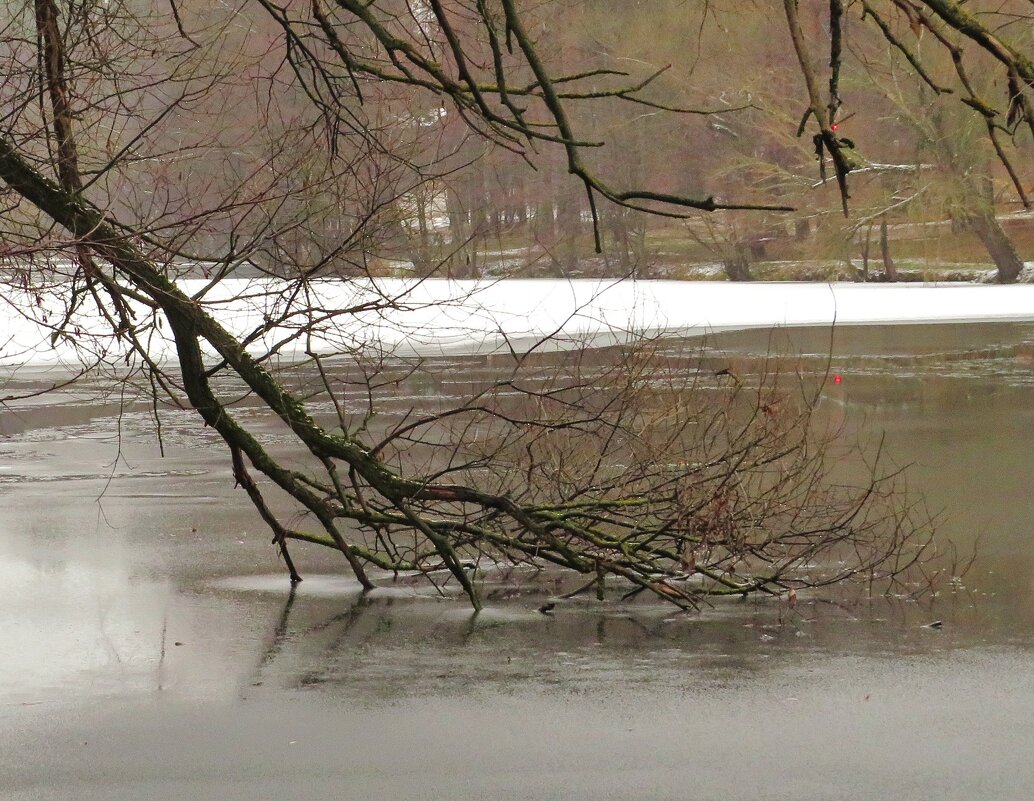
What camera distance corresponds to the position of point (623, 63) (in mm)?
45906

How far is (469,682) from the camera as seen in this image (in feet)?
21.2

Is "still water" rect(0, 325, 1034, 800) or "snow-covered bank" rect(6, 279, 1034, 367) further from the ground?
"snow-covered bank" rect(6, 279, 1034, 367)

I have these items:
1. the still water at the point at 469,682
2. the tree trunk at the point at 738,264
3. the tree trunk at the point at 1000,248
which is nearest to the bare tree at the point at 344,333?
the still water at the point at 469,682

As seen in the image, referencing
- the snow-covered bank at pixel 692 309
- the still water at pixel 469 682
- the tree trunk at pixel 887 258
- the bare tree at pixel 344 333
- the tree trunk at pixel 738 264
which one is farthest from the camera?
the tree trunk at pixel 738 264

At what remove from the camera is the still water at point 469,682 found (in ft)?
17.3

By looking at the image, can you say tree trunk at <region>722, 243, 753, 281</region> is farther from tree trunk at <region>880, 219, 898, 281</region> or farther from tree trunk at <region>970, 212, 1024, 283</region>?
tree trunk at <region>970, 212, 1024, 283</region>

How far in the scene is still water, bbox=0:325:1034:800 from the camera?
5.27 meters

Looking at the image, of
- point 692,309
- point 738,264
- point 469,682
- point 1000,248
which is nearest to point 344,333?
point 469,682

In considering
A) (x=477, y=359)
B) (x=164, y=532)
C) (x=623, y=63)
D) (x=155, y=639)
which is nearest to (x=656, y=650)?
(x=155, y=639)

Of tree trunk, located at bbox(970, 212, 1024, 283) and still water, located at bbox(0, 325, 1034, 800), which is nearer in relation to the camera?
still water, located at bbox(0, 325, 1034, 800)

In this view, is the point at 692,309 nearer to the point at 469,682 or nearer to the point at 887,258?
the point at 887,258

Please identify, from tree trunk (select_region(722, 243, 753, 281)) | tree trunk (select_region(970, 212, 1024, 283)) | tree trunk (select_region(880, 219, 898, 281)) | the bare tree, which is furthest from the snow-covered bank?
the bare tree

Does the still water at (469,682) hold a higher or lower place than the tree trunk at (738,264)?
lower

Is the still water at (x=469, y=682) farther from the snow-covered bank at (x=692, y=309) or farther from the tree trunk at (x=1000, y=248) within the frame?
the tree trunk at (x=1000, y=248)
